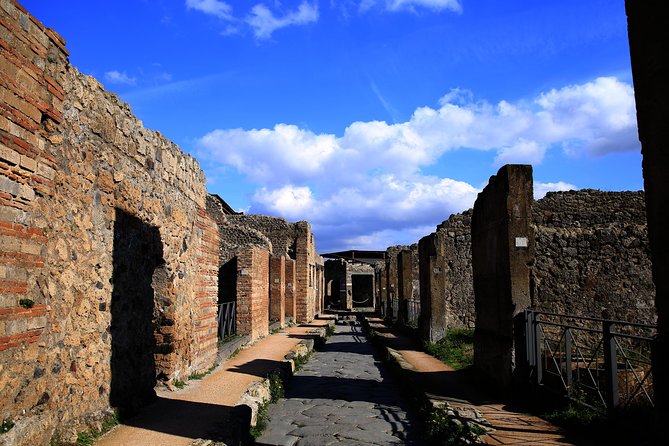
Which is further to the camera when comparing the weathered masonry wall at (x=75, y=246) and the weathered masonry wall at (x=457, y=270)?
the weathered masonry wall at (x=457, y=270)

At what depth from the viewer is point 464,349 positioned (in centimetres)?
1157

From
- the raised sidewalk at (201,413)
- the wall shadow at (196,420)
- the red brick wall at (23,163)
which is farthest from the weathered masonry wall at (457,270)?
the red brick wall at (23,163)

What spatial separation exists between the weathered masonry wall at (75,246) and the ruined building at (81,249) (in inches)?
0.5

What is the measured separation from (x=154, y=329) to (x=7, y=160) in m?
3.76

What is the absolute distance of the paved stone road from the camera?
5.66 metres

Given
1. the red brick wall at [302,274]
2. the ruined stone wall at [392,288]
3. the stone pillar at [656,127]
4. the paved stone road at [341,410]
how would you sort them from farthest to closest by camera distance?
the ruined stone wall at [392,288], the red brick wall at [302,274], the paved stone road at [341,410], the stone pillar at [656,127]

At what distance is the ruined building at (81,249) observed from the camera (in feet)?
12.2

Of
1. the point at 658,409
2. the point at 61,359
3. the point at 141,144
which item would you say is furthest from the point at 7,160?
the point at 658,409

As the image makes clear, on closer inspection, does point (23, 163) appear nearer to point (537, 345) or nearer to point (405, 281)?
point (537, 345)

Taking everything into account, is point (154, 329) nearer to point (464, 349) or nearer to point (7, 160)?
point (7, 160)

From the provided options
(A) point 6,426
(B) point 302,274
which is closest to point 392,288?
(B) point 302,274

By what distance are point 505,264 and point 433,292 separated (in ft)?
22.0

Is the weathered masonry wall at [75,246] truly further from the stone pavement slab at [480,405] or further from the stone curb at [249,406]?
the stone pavement slab at [480,405]

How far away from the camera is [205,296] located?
8672mm
